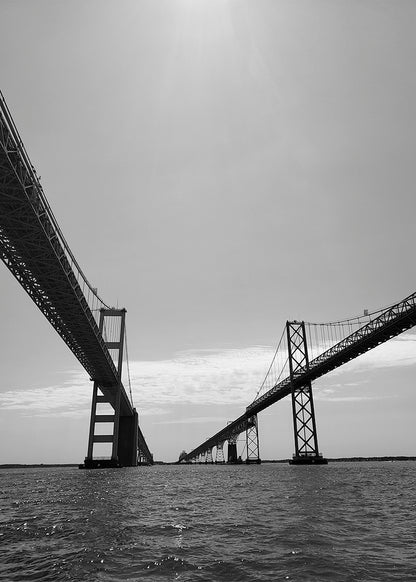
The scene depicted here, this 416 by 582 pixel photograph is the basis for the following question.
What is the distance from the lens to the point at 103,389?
201 ft

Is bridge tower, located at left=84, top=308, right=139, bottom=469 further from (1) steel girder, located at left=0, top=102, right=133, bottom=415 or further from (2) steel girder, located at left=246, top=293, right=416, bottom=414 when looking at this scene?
(2) steel girder, located at left=246, top=293, right=416, bottom=414

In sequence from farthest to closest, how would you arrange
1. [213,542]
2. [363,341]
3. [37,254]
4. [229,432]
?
[229,432]
[363,341]
[37,254]
[213,542]

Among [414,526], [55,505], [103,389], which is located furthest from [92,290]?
[414,526]

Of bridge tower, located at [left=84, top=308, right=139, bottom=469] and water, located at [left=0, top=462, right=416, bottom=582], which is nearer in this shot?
water, located at [left=0, top=462, right=416, bottom=582]

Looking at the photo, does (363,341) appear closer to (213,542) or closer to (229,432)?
(213,542)

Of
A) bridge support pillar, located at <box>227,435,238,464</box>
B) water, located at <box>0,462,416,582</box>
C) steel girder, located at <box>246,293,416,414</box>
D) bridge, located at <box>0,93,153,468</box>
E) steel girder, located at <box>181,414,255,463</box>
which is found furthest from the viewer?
bridge support pillar, located at <box>227,435,238,464</box>

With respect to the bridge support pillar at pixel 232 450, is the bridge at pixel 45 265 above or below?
above

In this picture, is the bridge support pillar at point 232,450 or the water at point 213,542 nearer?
the water at point 213,542

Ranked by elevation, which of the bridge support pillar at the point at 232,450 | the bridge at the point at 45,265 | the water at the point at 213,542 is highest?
the bridge at the point at 45,265

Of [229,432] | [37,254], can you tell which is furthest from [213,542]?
[229,432]

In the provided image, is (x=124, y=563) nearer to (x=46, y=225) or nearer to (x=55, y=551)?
(x=55, y=551)

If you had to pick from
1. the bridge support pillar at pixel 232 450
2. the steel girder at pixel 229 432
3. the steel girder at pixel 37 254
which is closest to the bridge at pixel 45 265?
the steel girder at pixel 37 254

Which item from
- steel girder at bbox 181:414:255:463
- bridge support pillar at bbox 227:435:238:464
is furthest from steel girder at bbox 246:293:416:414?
bridge support pillar at bbox 227:435:238:464

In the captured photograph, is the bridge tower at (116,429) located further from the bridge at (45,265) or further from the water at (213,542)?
the water at (213,542)
